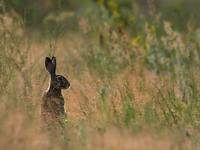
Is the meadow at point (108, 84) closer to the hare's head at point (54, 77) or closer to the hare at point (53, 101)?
the hare at point (53, 101)

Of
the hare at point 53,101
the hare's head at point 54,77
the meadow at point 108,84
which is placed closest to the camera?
the meadow at point 108,84

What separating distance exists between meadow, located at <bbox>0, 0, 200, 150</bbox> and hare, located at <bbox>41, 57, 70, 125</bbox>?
99 millimetres

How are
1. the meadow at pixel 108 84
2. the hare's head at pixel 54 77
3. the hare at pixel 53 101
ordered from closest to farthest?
1. the meadow at pixel 108 84
2. the hare at pixel 53 101
3. the hare's head at pixel 54 77

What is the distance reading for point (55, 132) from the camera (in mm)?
6770

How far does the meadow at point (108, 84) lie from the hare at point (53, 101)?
10 centimetres

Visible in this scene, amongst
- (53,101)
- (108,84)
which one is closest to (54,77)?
(53,101)

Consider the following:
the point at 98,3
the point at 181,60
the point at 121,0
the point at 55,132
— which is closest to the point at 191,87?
the point at 181,60

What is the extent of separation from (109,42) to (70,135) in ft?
16.2

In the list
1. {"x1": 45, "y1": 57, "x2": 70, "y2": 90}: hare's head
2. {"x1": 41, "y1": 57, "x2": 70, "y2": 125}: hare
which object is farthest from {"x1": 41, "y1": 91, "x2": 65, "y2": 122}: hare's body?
{"x1": 45, "y1": 57, "x2": 70, "y2": 90}: hare's head

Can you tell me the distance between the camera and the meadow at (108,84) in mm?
6371

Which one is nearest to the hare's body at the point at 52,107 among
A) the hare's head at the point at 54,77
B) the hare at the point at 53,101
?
the hare at the point at 53,101

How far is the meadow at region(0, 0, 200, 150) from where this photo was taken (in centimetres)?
637

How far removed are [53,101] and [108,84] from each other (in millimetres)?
846

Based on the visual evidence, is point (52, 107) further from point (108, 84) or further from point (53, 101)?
point (108, 84)
